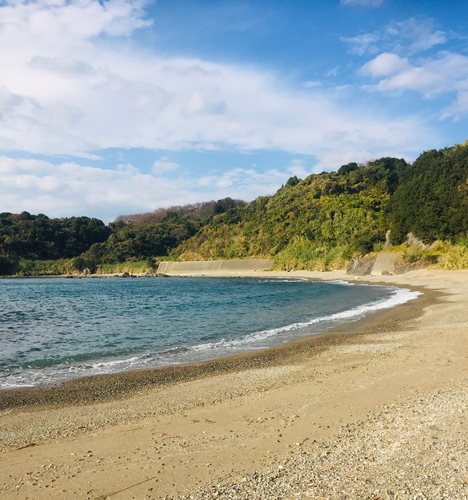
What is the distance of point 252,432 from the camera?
520cm

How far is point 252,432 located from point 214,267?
8446cm

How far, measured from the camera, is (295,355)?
35.2 ft

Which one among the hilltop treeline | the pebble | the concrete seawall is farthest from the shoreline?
the hilltop treeline

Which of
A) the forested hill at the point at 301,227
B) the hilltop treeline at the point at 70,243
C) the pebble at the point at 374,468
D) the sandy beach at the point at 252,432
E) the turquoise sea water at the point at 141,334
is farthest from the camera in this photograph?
the hilltop treeline at the point at 70,243

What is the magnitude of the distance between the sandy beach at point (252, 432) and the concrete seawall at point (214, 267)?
70515 millimetres

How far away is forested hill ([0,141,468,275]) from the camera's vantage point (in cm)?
4975

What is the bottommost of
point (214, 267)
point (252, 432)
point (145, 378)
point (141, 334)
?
point (214, 267)

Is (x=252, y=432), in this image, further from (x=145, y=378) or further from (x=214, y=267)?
(x=214, y=267)

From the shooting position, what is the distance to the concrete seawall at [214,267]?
266 ft

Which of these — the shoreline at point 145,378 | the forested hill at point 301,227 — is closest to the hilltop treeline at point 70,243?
the forested hill at point 301,227

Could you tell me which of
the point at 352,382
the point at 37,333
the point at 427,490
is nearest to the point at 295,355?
the point at 352,382

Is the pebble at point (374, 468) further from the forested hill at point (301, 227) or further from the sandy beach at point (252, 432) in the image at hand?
the forested hill at point (301, 227)

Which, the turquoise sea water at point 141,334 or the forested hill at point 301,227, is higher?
the forested hill at point 301,227

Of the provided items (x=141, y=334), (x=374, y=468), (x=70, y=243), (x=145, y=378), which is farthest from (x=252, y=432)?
(x=70, y=243)
